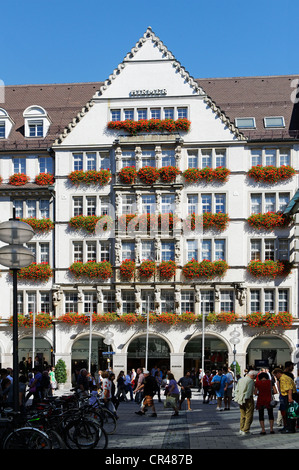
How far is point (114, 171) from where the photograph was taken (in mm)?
41469

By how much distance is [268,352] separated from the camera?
39812 millimetres

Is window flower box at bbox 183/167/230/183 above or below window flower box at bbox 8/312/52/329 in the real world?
above

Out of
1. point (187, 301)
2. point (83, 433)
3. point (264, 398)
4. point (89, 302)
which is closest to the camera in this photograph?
point (83, 433)

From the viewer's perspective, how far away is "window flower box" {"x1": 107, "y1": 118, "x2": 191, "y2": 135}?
4075 cm

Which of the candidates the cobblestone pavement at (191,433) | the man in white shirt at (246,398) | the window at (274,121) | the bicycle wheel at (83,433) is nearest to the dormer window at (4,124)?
the window at (274,121)

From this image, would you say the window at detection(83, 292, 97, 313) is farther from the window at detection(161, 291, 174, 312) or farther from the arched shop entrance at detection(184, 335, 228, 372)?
the arched shop entrance at detection(184, 335, 228, 372)

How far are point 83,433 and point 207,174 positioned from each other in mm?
28071

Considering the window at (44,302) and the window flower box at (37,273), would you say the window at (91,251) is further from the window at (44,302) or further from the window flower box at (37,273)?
the window at (44,302)

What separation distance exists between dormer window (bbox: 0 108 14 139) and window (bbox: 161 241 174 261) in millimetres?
12651

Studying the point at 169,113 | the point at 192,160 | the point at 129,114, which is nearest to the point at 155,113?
the point at 169,113

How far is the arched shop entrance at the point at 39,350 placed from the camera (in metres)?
41.2

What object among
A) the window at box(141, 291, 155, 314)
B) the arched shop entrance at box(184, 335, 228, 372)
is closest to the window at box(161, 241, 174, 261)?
the window at box(141, 291, 155, 314)

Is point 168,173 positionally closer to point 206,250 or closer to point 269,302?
point 206,250
